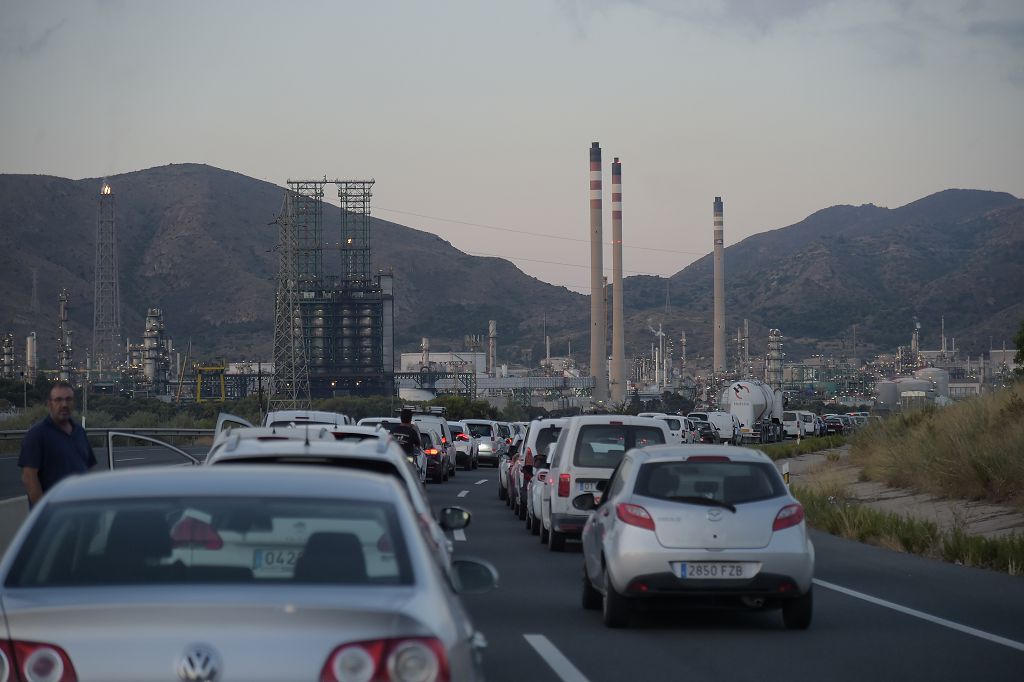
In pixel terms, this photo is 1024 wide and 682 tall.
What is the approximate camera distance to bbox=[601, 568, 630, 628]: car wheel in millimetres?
12430

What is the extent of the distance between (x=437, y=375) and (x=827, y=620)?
155558 mm

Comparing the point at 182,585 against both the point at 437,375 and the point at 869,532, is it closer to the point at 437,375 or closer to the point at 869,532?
the point at 869,532

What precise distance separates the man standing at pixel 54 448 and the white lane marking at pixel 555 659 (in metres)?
3.95

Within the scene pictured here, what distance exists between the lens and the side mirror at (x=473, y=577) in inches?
269

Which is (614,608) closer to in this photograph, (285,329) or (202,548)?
(202,548)

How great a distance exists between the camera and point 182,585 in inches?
197

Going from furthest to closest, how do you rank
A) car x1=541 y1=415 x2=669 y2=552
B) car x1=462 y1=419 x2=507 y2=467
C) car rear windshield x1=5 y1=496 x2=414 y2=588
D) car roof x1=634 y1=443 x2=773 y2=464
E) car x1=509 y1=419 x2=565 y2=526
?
1. car x1=462 y1=419 x2=507 y2=467
2. car x1=509 y1=419 x2=565 y2=526
3. car x1=541 y1=415 x2=669 y2=552
4. car roof x1=634 y1=443 x2=773 y2=464
5. car rear windshield x1=5 y1=496 x2=414 y2=588

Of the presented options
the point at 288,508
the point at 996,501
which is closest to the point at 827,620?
the point at 288,508

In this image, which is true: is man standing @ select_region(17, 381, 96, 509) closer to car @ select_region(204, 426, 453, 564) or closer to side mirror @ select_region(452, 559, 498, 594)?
car @ select_region(204, 426, 453, 564)

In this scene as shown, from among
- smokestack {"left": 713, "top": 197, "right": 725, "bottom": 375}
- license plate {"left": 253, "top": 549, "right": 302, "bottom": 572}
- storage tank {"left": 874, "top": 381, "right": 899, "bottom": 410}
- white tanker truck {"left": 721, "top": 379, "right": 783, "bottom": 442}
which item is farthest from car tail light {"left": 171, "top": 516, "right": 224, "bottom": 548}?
smokestack {"left": 713, "top": 197, "right": 725, "bottom": 375}

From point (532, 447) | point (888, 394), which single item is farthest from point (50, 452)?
point (888, 394)

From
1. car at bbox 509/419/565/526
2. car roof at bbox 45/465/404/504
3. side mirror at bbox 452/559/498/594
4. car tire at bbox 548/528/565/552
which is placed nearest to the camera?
car roof at bbox 45/465/404/504

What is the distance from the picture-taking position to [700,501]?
1241 centimetres

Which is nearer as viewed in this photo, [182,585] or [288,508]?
[182,585]
